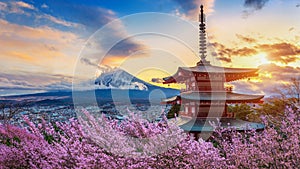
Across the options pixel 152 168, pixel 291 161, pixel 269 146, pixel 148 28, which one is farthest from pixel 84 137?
pixel 148 28

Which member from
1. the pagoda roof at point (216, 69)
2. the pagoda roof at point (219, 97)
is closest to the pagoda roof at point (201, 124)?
the pagoda roof at point (219, 97)

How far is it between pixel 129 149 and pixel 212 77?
32.8 feet

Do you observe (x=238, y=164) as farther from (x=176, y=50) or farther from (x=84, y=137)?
(x=176, y=50)

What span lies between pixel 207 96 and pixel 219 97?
0.51 m

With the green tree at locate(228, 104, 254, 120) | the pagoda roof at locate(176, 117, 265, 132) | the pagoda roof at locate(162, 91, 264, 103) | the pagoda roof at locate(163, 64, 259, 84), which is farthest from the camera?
the green tree at locate(228, 104, 254, 120)

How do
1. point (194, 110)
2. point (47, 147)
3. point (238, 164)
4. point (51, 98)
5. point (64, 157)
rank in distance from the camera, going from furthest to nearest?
point (194, 110), point (51, 98), point (47, 147), point (64, 157), point (238, 164)

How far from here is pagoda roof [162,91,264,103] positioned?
12.2 m

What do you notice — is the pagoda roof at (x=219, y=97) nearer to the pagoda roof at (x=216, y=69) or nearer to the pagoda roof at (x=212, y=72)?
the pagoda roof at (x=212, y=72)

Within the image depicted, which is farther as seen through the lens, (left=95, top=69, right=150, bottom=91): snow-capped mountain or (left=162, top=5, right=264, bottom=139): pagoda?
(left=162, top=5, right=264, bottom=139): pagoda

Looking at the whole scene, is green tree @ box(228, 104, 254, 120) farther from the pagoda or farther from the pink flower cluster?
the pink flower cluster

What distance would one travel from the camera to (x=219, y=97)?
40.6 ft

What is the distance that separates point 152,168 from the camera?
11.7 feet

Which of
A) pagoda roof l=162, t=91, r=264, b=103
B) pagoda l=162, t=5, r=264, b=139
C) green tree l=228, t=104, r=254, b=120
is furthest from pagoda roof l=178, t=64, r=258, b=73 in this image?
green tree l=228, t=104, r=254, b=120

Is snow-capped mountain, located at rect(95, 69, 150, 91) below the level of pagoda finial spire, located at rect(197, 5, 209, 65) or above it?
below
